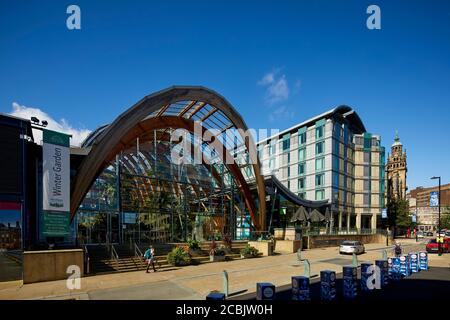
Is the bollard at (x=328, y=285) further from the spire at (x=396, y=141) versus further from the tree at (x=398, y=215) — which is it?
the spire at (x=396, y=141)

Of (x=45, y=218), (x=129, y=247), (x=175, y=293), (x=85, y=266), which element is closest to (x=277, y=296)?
(x=175, y=293)

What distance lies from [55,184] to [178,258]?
9318 millimetres

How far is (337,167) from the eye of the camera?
58125mm

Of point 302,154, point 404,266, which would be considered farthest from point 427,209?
point 404,266

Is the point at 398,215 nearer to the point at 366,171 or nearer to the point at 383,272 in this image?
the point at 366,171

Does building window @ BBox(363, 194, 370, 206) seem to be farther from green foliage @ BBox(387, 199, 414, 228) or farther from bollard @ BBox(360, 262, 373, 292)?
bollard @ BBox(360, 262, 373, 292)

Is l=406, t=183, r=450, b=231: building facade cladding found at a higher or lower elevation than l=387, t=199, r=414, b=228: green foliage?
lower

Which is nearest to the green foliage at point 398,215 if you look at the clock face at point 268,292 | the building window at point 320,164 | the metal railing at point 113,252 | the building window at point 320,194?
the building window at point 320,194

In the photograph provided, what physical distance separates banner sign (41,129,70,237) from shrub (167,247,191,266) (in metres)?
7.05

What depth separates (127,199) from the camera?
96.9 ft

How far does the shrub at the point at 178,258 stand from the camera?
2155cm

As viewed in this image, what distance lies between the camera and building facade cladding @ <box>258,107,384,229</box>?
189 feet

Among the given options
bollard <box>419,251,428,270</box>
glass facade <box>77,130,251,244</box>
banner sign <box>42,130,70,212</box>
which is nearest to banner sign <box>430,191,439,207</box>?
bollard <box>419,251,428,270</box>

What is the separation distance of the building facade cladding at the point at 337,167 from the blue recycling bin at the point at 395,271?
40.5m
